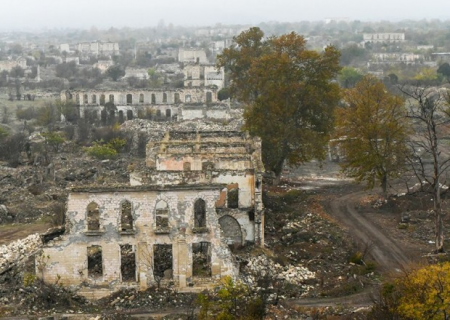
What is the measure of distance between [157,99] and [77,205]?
134 feet

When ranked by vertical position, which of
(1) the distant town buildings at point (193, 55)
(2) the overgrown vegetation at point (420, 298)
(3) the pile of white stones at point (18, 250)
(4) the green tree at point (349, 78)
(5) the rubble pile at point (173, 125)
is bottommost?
(3) the pile of white stones at point (18, 250)

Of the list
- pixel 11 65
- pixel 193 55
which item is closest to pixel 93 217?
pixel 193 55

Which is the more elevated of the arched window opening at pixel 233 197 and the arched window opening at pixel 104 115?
the arched window opening at pixel 233 197

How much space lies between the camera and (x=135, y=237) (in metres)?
18.0

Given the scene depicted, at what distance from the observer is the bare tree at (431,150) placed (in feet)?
68.8

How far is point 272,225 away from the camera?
25266 millimetres

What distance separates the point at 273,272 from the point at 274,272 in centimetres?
7

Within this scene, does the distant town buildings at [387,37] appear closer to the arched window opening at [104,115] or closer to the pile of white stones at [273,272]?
the arched window opening at [104,115]

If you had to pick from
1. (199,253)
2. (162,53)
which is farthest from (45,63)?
(199,253)

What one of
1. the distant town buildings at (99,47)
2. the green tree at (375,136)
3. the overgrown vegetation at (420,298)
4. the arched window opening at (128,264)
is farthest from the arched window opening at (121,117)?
the distant town buildings at (99,47)

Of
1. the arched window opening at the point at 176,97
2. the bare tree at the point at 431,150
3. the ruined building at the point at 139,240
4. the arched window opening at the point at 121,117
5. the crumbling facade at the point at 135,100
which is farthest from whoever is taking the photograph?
the arched window opening at the point at 176,97

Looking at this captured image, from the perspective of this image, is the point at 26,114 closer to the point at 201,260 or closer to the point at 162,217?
the point at 162,217

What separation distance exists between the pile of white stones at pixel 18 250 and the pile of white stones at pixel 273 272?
6.96 m

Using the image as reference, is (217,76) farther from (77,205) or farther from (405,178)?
(77,205)
